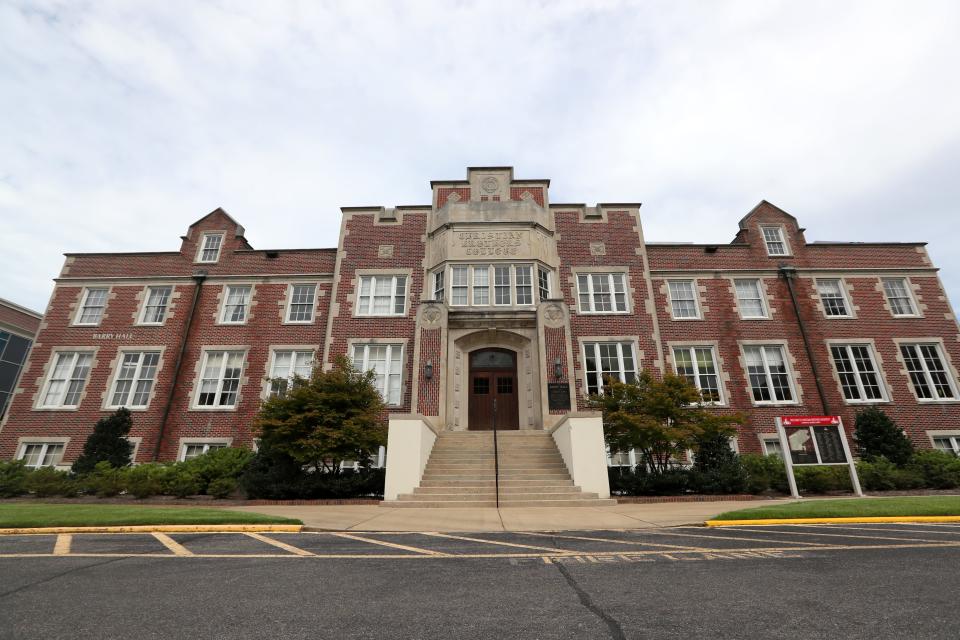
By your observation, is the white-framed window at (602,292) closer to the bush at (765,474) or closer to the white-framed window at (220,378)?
the bush at (765,474)

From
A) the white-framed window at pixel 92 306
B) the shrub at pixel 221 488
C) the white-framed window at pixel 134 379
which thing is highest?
the white-framed window at pixel 92 306

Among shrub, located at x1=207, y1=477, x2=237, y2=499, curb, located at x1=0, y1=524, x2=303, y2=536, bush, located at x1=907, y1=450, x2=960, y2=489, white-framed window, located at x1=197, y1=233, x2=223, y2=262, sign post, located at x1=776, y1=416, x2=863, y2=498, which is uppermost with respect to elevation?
white-framed window, located at x1=197, y1=233, x2=223, y2=262

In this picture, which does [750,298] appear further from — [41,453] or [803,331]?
[41,453]

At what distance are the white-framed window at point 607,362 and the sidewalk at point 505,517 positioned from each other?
23.8 ft

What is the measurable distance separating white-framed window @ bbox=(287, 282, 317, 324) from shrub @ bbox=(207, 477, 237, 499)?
871 cm

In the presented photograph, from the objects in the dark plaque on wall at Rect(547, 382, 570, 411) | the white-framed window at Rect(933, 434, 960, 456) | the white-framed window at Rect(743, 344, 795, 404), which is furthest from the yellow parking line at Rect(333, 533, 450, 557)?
the white-framed window at Rect(933, 434, 960, 456)

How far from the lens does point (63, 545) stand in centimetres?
621

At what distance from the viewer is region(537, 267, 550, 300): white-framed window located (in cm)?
1954

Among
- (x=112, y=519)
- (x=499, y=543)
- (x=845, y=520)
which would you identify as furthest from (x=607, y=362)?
(x=112, y=519)

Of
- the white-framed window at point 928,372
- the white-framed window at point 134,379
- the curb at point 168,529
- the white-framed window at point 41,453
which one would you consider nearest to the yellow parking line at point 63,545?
the curb at point 168,529

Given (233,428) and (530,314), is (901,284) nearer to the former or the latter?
(530,314)

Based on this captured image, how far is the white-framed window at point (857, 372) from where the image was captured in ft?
62.4

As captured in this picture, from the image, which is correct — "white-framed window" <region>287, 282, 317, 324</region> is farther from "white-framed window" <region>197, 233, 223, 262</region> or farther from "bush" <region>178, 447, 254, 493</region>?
"bush" <region>178, 447, 254, 493</region>

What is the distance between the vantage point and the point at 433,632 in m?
2.97
